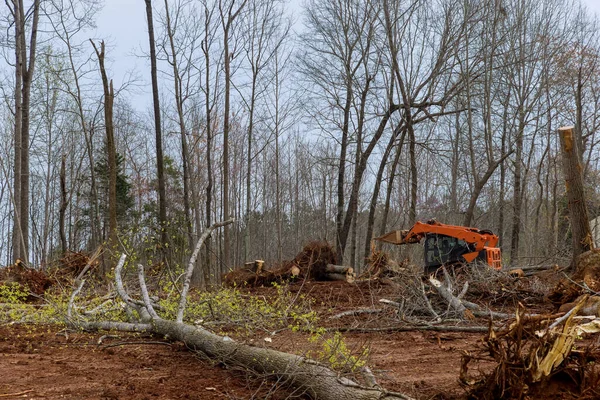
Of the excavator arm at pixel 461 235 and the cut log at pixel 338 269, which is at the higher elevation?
the excavator arm at pixel 461 235

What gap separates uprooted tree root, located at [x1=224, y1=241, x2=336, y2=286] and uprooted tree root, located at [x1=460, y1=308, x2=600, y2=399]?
35.2 ft

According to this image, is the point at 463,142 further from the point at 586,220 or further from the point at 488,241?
the point at 586,220

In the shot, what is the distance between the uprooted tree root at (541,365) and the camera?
11.2ft

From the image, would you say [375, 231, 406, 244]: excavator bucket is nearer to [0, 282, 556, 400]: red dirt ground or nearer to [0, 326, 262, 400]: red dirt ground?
[0, 282, 556, 400]: red dirt ground

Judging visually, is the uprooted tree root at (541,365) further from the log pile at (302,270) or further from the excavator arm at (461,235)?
the log pile at (302,270)

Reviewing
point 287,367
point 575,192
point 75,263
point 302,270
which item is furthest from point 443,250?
point 75,263

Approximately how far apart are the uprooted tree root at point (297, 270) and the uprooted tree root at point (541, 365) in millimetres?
10729

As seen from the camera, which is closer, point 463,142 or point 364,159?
point 364,159

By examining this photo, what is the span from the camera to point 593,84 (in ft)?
78.4

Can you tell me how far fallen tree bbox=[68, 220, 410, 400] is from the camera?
379 centimetres

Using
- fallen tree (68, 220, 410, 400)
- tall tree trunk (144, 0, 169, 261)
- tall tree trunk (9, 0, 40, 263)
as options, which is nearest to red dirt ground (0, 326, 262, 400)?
fallen tree (68, 220, 410, 400)

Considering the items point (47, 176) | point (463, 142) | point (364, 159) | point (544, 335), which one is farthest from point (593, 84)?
point (47, 176)

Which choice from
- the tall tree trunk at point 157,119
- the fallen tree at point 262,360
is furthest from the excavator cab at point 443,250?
the fallen tree at point 262,360

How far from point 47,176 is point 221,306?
1089 inches
